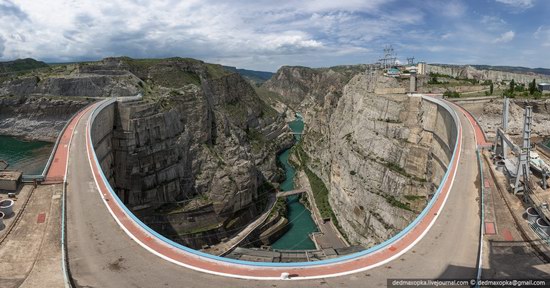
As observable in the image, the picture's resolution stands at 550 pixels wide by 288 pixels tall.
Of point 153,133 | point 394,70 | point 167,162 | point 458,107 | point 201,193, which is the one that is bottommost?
point 201,193

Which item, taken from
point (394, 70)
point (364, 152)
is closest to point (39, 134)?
point (364, 152)

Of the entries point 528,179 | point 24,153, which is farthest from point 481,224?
point 24,153

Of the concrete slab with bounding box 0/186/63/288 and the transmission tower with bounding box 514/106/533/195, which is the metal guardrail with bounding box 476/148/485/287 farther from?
the concrete slab with bounding box 0/186/63/288

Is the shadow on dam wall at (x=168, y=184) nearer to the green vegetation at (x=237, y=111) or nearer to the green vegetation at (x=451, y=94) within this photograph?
the green vegetation at (x=451, y=94)

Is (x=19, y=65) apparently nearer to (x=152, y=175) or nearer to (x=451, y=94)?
(x=152, y=175)

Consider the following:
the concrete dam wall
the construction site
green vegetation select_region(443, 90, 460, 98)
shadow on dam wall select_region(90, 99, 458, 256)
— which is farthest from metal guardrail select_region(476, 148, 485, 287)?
green vegetation select_region(443, 90, 460, 98)

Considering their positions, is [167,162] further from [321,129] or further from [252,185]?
[321,129]

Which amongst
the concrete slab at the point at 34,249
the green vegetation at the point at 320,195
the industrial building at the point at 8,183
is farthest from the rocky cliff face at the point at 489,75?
the industrial building at the point at 8,183
